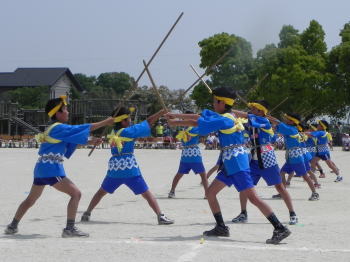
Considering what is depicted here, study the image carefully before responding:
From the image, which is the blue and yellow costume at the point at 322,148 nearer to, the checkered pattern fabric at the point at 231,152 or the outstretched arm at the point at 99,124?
the checkered pattern fabric at the point at 231,152

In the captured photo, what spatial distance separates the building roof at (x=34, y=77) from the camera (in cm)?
8950

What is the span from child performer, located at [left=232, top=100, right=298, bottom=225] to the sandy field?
0.35 meters

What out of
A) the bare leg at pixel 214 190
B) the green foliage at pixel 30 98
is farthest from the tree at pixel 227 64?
the bare leg at pixel 214 190

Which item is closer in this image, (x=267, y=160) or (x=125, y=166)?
(x=125, y=166)

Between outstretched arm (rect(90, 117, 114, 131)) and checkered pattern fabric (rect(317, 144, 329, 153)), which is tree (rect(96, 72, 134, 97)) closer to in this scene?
checkered pattern fabric (rect(317, 144, 329, 153))

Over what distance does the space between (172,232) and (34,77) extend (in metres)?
86.8

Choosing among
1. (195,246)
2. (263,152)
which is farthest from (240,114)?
(195,246)

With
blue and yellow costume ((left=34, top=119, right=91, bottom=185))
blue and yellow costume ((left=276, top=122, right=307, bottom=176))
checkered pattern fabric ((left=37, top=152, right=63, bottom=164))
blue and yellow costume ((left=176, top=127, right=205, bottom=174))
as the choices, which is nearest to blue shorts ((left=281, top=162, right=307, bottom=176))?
blue and yellow costume ((left=276, top=122, right=307, bottom=176))

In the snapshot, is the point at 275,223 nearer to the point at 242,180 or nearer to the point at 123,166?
the point at 242,180

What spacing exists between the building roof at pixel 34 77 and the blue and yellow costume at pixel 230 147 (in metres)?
81.1

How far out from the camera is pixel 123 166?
9492mm

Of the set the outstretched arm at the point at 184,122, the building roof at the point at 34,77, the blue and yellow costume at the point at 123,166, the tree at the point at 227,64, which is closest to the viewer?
the outstretched arm at the point at 184,122

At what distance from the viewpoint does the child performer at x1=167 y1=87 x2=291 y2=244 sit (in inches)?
315

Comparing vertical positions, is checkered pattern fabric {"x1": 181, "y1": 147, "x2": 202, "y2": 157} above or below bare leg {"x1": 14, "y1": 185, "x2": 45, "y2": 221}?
above
